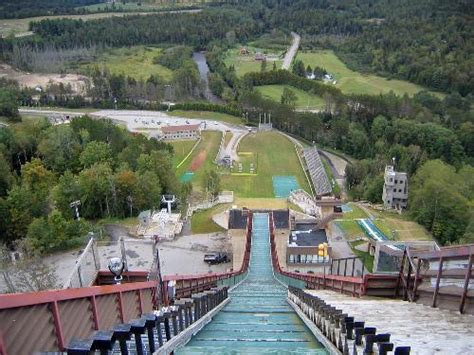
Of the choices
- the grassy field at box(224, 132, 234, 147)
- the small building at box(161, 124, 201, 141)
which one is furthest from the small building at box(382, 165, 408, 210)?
the small building at box(161, 124, 201, 141)

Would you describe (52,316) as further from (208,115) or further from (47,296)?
(208,115)

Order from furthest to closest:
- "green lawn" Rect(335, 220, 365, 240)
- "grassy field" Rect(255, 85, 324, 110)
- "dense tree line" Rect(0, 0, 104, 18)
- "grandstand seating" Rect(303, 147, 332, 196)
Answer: "dense tree line" Rect(0, 0, 104, 18), "grassy field" Rect(255, 85, 324, 110), "grandstand seating" Rect(303, 147, 332, 196), "green lawn" Rect(335, 220, 365, 240)

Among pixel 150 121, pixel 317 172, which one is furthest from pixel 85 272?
pixel 150 121

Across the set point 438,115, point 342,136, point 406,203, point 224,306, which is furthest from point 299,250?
point 438,115

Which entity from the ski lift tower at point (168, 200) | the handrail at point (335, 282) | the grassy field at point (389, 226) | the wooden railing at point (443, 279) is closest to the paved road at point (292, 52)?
the grassy field at point (389, 226)

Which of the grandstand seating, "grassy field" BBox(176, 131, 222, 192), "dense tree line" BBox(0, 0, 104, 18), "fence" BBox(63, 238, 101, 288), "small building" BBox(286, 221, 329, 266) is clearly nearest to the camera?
"fence" BBox(63, 238, 101, 288)

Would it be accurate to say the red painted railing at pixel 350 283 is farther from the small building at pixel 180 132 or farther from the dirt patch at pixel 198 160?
the small building at pixel 180 132

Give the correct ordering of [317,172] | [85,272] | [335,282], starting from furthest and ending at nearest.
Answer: [317,172] < [335,282] < [85,272]

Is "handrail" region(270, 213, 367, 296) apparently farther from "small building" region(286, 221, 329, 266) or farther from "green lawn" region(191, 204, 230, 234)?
"green lawn" region(191, 204, 230, 234)
